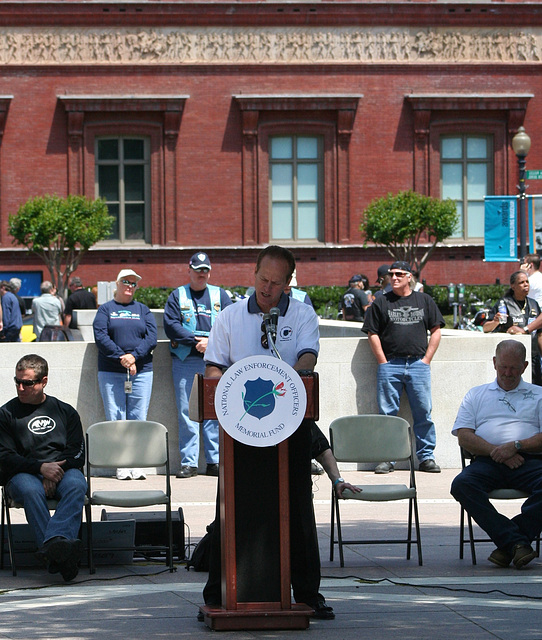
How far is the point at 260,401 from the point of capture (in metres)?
5.99

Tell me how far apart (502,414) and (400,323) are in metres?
3.63

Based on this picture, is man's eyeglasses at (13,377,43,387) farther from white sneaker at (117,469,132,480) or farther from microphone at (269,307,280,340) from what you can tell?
white sneaker at (117,469,132,480)

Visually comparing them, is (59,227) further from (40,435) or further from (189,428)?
(40,435)

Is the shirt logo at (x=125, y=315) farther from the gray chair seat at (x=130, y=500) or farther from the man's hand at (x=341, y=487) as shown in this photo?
the man's hand at (x=341, y=487)

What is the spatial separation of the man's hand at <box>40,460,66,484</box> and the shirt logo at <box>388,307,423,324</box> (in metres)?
5.07

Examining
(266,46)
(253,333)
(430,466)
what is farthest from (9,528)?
(266,46)

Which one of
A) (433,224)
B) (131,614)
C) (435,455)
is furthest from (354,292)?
(131,614)

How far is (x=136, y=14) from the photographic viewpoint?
33.5 meters

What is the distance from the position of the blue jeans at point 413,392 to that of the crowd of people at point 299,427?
0.01 m

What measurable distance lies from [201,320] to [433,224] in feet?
70.0

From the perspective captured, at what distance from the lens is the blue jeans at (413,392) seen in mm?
11914

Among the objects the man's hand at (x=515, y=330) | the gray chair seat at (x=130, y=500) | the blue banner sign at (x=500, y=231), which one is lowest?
the gray chair seat at (x=130, y=500)

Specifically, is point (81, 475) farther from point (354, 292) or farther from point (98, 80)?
point (98, 80)

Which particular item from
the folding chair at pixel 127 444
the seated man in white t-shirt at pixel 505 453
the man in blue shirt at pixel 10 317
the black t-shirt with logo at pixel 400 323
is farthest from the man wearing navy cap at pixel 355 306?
the folding chair at pixel 127 444
